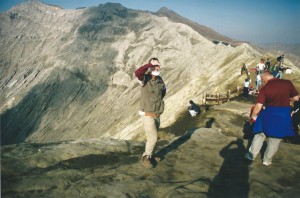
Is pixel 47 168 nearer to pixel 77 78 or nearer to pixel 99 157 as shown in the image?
pixel 99 157

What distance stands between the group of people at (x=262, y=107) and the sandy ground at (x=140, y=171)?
627mm

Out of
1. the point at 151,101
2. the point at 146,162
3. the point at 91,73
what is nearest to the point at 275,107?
the point at 151,101

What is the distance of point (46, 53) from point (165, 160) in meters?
188

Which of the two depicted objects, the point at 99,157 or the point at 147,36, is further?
the point at 147,36

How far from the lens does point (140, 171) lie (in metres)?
8.41

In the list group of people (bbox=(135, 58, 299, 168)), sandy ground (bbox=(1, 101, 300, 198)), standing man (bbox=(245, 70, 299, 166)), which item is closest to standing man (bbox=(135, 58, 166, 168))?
group of people (bbox=(135, 58, 299, 168))

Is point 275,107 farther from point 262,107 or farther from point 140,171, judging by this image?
point 140,171

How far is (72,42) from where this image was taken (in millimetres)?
174000

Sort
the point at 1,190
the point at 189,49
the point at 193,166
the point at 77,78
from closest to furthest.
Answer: the point at 1,190 < the point at 193,166 < the point at 189,49 < the point at 77,78

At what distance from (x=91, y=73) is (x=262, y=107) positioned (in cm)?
14600

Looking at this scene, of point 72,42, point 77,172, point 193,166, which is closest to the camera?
point 77,172

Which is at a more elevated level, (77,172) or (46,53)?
(46,53)

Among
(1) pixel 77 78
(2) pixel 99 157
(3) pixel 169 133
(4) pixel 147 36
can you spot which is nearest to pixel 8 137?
(1) pixel 77 78

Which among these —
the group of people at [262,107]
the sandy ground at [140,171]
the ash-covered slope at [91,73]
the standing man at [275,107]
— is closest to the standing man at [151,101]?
the group of people at [262,107]
